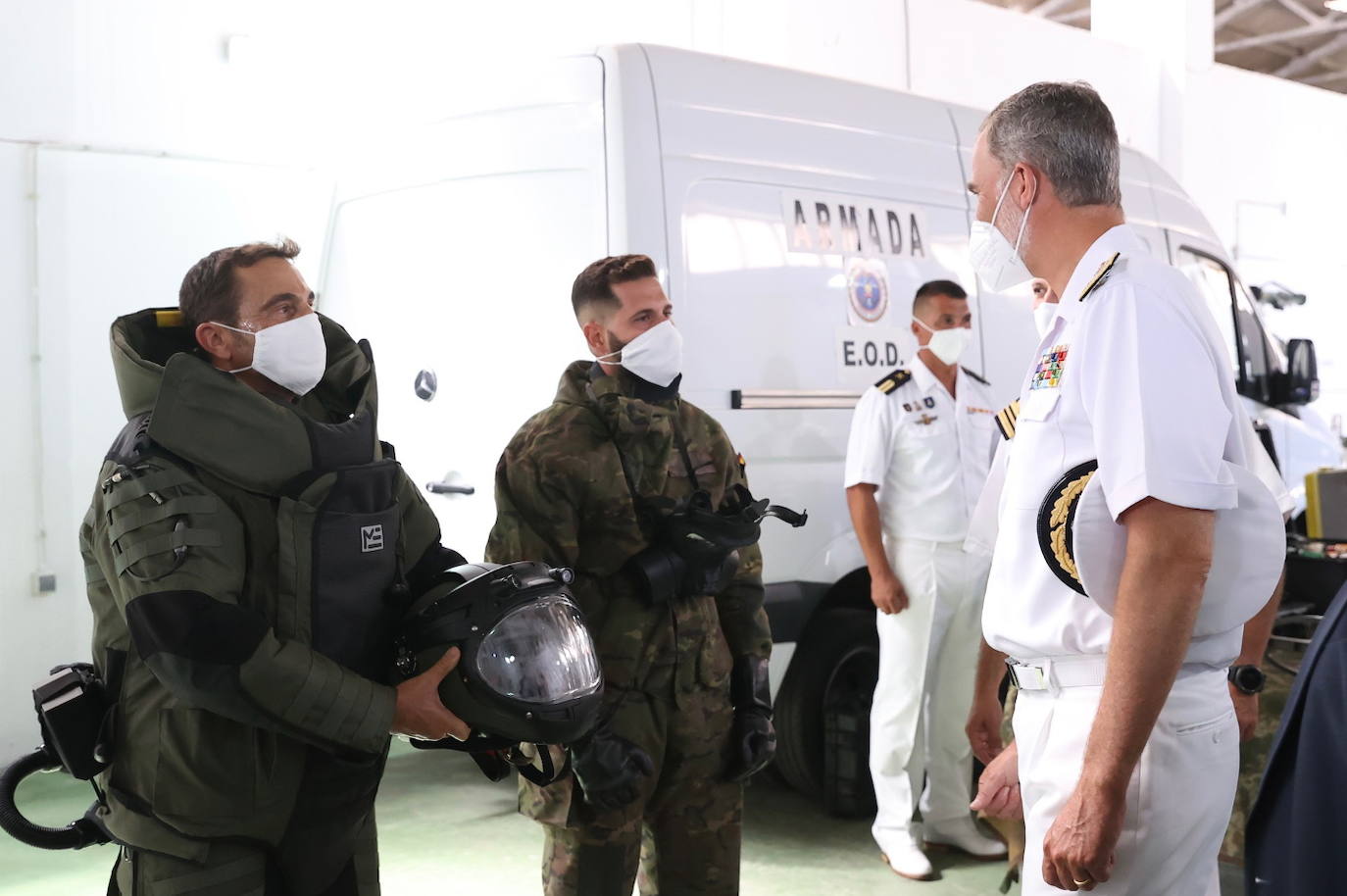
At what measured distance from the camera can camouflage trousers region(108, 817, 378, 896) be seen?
73.0 inches

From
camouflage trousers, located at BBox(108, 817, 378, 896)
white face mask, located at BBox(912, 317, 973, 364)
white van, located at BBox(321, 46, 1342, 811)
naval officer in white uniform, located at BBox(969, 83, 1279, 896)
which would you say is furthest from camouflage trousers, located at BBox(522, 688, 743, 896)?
white face mask, located at BBox(912, 317, 973, 364)

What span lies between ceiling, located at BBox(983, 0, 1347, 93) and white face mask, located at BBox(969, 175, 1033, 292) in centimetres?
1227

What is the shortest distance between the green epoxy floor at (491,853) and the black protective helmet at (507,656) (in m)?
2.05

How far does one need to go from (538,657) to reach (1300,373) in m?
4.94

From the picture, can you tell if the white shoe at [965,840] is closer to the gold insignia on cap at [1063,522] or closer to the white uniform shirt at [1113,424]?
the white uniform shirt at [1113,424]

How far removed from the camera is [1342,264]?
39.0 feet

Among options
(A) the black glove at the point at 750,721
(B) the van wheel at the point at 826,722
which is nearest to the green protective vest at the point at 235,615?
(A) the black glove at the point at 750,721

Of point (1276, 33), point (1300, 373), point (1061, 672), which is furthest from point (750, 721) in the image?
point (1276, 33)

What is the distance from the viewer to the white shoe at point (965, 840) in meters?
4.12

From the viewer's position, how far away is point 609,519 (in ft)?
8.54

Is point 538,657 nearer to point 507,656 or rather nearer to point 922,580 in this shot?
point 507,656

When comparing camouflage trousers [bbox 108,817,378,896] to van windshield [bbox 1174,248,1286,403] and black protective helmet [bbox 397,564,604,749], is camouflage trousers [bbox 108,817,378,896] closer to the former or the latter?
black protective helmet [bbox 397,564,604,749]

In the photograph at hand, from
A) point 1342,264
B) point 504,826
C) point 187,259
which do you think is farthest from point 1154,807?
point 1342,264

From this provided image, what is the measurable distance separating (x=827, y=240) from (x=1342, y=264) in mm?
9565
